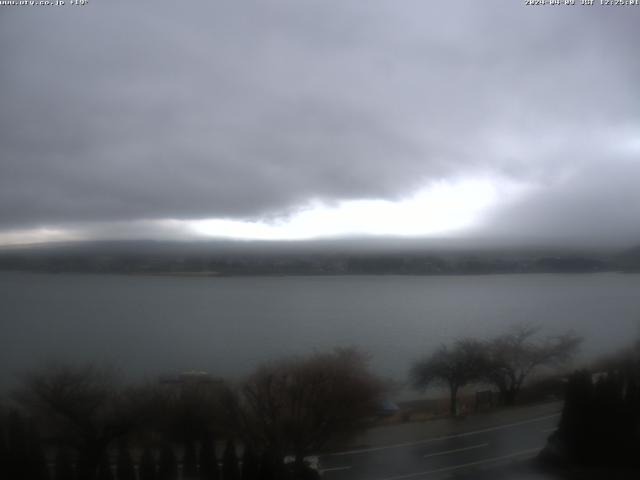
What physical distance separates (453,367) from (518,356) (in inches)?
13.5

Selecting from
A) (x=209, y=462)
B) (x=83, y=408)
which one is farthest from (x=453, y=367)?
(x=83, y=408)

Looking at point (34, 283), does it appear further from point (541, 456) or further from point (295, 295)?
point (541, 456)

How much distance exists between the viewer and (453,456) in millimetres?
2311

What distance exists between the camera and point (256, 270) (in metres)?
2.30

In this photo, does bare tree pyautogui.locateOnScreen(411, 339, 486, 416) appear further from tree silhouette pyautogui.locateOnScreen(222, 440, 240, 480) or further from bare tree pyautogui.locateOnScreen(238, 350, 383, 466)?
tree silhouette pyautogui.locateOnScreen(222, 440, 240, 480)

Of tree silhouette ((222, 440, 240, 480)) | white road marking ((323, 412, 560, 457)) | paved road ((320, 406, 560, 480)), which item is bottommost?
paved road ((320, 406, 560, 480))

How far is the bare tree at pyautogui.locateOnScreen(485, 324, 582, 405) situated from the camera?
2373mm

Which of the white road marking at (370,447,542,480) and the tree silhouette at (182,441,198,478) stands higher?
the tree silhouette at (182,441,198,478)

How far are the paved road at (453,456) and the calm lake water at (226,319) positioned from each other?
36 centimetres

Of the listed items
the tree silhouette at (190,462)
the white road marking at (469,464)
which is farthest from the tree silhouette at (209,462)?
the white road marking at (469,464)

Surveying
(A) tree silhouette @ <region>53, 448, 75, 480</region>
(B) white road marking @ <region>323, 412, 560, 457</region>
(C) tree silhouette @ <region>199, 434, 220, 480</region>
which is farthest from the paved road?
(A) tree silhouette @ <region>53, 448, 75, 480</region>

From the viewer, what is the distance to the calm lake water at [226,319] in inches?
82.4

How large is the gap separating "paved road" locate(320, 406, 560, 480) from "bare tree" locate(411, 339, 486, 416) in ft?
0.59

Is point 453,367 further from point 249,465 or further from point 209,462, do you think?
point 209,462
